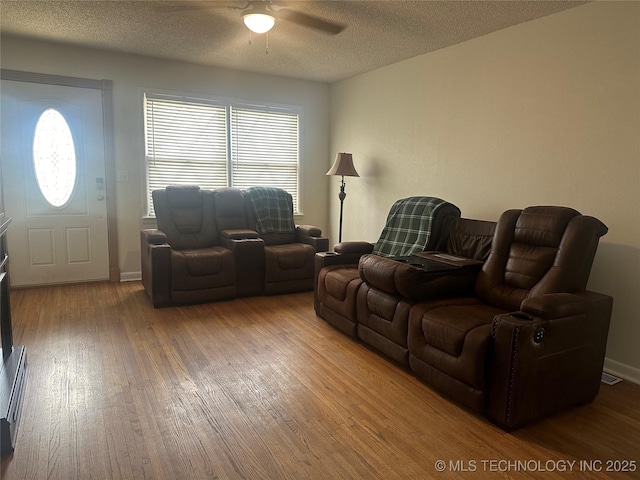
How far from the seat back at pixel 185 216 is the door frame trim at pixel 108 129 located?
0.60 meters

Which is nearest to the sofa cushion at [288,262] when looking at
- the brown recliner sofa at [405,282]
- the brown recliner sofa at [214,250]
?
the brown recliner sofa at [214,250]

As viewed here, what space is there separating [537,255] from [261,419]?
6.15 feet

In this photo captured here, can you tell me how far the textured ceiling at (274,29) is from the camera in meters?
3.20

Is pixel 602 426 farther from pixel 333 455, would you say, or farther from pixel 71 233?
pixel 71 233

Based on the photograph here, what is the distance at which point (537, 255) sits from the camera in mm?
2654

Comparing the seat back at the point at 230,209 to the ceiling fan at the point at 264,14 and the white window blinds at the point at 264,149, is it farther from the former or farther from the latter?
the ceiling fan at the point at 264,14

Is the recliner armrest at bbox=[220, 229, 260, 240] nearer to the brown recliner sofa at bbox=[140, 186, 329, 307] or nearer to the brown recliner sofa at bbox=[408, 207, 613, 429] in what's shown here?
the brown recliner sofa at bbox=[140, 186, 329, 307]

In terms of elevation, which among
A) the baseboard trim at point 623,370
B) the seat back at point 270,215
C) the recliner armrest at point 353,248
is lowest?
the baseboard trim at point 623,370

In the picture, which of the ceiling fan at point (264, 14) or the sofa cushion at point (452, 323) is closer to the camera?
the sofa cushion at point (452, 323)

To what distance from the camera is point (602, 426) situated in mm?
2254

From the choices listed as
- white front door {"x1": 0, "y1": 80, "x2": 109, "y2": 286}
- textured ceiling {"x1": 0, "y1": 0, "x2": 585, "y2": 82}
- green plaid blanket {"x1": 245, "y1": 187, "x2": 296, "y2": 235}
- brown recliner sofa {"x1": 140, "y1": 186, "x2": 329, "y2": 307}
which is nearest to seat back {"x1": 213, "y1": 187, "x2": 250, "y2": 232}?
brown recliner sofa {"x1": 140, "y1": 186, "x2": 329, "y2": 307}

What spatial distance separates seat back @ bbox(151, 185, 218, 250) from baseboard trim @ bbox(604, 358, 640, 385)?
3704 mm

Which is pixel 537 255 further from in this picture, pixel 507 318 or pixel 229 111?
pixel 229 111

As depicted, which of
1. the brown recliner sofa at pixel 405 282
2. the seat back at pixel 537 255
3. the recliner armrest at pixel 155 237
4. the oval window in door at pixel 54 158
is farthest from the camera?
the oval window in door at pixel 54 158
